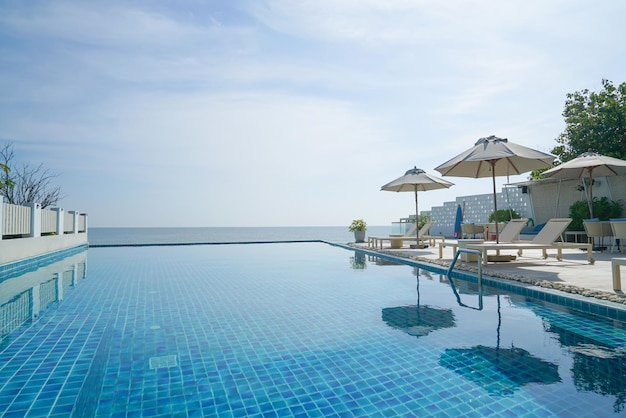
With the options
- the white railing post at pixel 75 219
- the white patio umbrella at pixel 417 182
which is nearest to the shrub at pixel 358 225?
the white patio umbrella at pixel 417 182

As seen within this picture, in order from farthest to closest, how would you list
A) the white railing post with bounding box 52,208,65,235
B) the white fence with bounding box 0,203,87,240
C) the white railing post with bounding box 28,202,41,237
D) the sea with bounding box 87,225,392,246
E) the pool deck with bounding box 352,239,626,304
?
1. the sea with bounding box 87,225,392,246
2. the white railing post with bounding box 52,208,65,235
3. the white railing post with bounding box 28,202,41,237
4. the white fence with bounding box 0,203,87,240
5. the pool deck with bounding box 352,239,626,304

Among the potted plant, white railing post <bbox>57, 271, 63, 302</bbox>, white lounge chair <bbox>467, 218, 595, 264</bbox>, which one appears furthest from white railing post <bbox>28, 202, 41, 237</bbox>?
the potted plant

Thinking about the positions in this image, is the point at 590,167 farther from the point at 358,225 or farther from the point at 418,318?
the point at 358,225

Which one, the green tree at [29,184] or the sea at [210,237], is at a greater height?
the green tree at [29,184]

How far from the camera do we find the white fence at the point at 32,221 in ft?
27.6

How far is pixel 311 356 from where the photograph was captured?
9.71 feet

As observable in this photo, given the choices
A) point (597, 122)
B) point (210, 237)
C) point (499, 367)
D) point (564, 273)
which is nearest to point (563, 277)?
point (564, 273)

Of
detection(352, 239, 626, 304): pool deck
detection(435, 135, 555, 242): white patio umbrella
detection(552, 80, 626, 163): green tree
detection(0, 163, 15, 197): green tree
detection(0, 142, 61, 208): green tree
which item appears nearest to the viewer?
detection(352, 239, 626, 304): pool deck

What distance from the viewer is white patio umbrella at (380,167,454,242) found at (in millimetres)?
10930

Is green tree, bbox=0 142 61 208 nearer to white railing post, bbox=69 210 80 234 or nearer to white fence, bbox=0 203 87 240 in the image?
white railing post, bbox=69 210 80 234

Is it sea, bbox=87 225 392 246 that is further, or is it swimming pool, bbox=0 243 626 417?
sea, bbox=87 225 392 246

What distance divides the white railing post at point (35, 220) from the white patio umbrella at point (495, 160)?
34.0ft

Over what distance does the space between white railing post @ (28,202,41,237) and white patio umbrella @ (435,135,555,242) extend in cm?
1038

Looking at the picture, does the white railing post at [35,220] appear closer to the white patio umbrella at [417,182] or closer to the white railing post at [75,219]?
the white railing post at [75,219]
